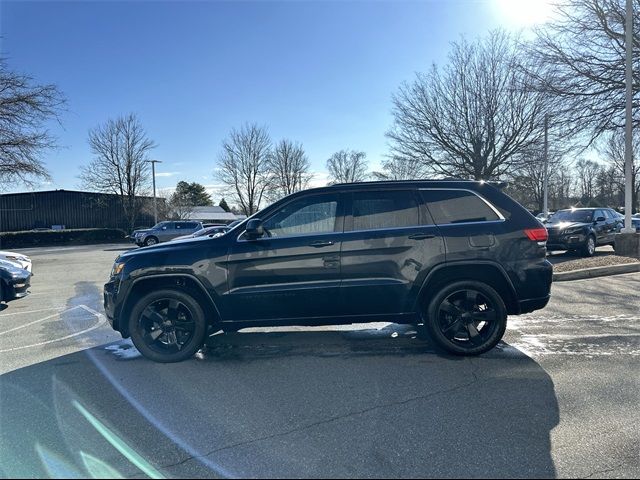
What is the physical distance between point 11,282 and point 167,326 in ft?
17.0

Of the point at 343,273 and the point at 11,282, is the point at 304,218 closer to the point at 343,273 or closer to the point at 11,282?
the point at 343,273

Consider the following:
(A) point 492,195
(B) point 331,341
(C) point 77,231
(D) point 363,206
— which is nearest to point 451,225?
(A) point 492,195

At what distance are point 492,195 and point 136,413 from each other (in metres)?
4.29

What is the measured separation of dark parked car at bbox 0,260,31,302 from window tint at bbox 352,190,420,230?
7.05 meters

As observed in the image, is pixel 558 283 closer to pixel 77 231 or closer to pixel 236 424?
pixel 236 424

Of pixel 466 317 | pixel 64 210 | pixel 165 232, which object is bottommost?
pixel 466 317

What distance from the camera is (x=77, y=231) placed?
41.4 meters

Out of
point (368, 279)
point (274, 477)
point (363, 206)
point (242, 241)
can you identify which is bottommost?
point (274, 477)

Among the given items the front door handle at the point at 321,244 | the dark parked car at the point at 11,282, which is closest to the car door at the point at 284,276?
the front door handle at the point at 321,244

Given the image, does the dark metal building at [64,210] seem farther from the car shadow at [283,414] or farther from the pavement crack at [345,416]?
the pavement crack at [345,416]

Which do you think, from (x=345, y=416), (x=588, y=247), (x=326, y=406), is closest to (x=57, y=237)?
(x=588, y=247)

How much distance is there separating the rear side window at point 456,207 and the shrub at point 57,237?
42.5m

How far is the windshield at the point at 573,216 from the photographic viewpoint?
14.4 metres

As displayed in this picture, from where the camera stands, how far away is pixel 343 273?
464cm
